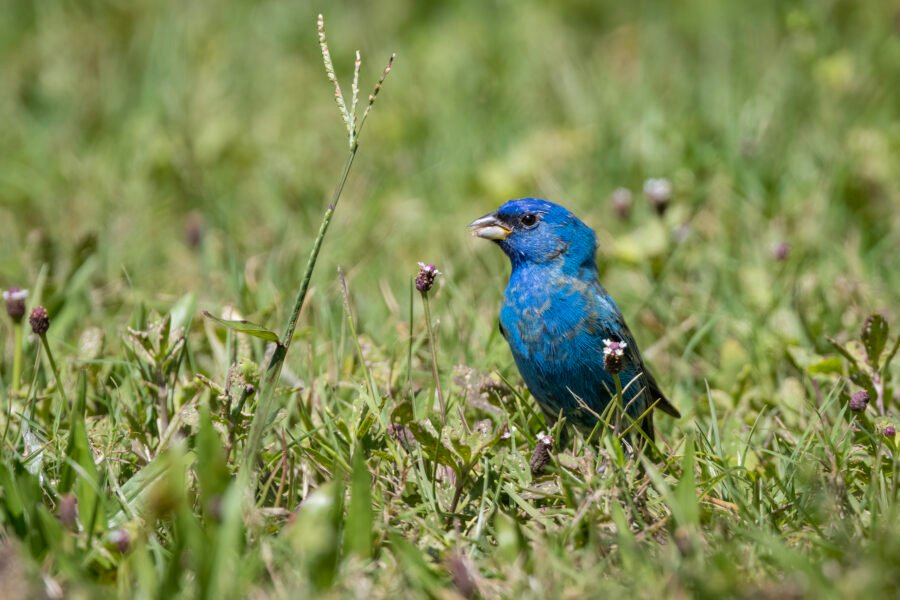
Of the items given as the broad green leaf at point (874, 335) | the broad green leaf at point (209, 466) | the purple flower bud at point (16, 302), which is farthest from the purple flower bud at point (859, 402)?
the purple flower bud at point (16, 302)

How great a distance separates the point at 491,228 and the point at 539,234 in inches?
6.0

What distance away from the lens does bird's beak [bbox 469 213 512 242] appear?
3.32m

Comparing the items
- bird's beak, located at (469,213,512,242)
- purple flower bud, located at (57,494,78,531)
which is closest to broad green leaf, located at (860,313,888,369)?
bird's beak, located at (469,213,512,242)

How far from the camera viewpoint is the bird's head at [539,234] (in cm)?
324

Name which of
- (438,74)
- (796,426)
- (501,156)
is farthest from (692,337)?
(438,74)

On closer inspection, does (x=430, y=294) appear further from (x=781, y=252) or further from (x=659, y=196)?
(x=781, y=252)

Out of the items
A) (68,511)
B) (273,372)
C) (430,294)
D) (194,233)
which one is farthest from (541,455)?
(194,233)

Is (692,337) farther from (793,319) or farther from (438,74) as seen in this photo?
(438,74)

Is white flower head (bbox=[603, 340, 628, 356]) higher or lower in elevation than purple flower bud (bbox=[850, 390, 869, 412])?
higher

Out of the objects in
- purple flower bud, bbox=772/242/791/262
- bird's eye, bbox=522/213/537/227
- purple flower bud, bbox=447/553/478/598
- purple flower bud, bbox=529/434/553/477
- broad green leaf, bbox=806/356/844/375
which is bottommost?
purple flower bud, bbox=447/553/478/598

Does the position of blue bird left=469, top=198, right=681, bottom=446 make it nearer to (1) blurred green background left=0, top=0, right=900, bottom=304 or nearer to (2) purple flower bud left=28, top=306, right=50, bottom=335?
(1) blurred green background left=0, top=0, right=900, bottom=304

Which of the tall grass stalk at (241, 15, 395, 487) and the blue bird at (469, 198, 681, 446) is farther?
the blue bird at (469, 198, 681, 446)

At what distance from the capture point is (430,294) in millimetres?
3787

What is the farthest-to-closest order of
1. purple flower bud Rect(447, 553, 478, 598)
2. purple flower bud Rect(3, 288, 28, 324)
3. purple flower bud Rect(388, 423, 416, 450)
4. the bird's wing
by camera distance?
the bird's wing, purple flower bud Rect(3, 288, 28, 324), purple flower bud Rect(388, 423, 416, 450), purple flower bud Rect(447, 553, 478, 598)
